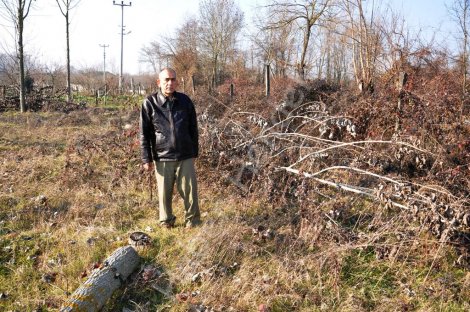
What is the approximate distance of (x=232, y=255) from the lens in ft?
12.0

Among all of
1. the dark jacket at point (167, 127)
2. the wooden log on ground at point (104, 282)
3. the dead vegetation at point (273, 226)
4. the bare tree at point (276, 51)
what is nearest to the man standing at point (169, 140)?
the dark jacket at point (167, 127)

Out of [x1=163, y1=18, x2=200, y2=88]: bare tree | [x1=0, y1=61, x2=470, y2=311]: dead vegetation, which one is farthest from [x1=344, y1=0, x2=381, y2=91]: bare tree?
[x1=163, y1=18, x2=200, y2=88]: bare tree

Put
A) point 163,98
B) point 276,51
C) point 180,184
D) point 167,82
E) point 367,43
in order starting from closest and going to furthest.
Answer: point 167,82 → point 163,98 → point 180,184 → point 367,43 → point 276,51

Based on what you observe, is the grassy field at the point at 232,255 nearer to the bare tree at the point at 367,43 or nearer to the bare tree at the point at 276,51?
the bare tree at the point at 367,43

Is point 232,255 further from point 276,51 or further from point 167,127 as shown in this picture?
point 276,51

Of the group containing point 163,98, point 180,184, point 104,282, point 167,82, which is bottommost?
point 104,282

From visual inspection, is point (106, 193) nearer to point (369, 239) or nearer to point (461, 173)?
point (369, 239)

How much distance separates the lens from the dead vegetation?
10.4 feet

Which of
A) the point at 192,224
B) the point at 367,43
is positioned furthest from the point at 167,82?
the point at 367,43

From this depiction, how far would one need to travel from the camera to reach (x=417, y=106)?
5680 mm

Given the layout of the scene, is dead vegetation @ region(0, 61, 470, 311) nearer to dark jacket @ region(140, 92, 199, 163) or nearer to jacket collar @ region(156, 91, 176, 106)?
dark jacket @ region(140, 92, 199, 163)

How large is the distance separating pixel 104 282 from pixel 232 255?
131 centimetres

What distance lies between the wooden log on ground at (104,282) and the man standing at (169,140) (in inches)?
34.1

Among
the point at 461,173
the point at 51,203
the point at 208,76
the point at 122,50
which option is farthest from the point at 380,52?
the point at 122,50
